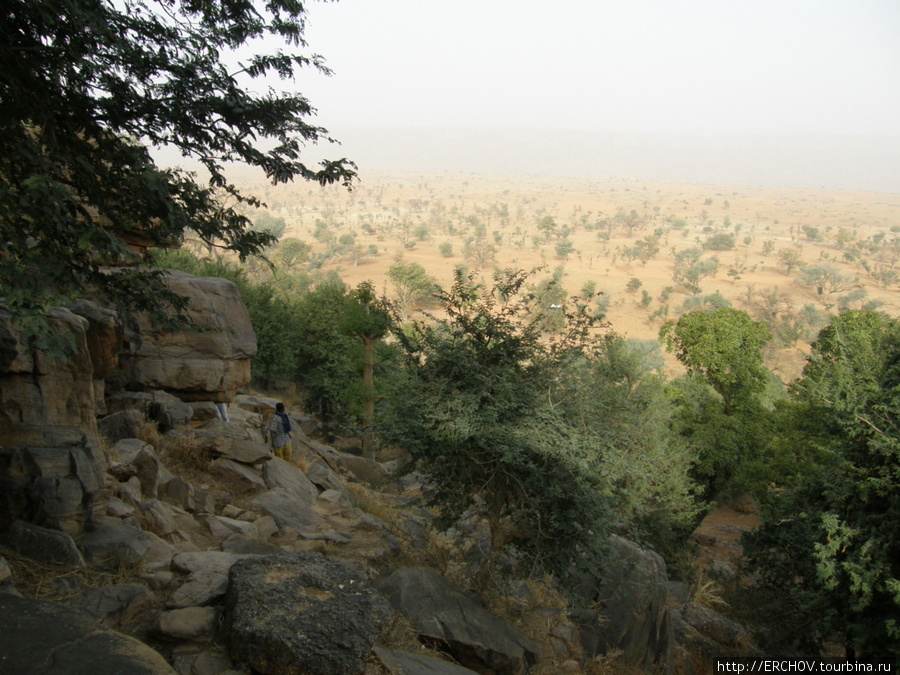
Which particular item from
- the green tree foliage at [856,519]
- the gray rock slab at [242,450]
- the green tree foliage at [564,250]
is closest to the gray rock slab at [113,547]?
the gray rock slab at [242,450]

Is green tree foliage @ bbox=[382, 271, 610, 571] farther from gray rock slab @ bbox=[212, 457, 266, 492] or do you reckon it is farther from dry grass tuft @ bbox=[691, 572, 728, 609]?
dry grass tuft @ bbox=[691, 572, 728, 609]

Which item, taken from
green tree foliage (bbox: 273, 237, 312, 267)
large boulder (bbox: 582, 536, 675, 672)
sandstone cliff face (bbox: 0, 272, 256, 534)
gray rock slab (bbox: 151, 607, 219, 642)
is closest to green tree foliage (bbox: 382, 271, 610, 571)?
large boulder (bbox: 582, 536, 675, 672)

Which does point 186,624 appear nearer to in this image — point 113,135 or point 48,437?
point 48,437

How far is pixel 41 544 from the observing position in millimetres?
5844

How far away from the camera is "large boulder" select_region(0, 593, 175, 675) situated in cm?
383

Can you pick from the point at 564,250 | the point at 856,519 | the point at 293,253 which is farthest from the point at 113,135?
the point at 564,250

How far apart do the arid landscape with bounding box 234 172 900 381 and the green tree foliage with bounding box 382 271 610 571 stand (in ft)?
45.0

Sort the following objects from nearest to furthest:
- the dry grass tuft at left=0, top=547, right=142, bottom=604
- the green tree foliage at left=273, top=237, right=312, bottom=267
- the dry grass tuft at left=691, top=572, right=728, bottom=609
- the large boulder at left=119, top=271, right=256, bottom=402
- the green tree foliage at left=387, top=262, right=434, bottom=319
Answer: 1. the dry grass tuft at left=0, top=547, right=142, bottom=604
2. the large boulder at left=119, top=271, right=256, bottom=402
3. the dry grass tuft at left=691, top=572, right=728, bottom=609
4. the green tree foliage at left=387, top=262, right=434, bottom=319
5. the green tree foliage at left=273, top=237, right=312, bottom=267

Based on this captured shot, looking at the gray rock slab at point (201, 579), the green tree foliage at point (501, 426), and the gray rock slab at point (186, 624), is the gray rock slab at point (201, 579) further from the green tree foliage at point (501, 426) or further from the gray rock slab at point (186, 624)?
the green tree foliage at point (501, 426)

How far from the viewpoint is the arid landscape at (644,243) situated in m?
54.0

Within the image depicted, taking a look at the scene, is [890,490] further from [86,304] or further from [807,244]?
[807,244]

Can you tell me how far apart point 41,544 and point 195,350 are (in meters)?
7.90

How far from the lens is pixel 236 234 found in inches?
271

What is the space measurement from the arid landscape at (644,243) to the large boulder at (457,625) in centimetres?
1609
